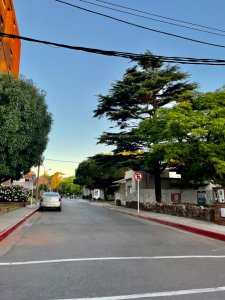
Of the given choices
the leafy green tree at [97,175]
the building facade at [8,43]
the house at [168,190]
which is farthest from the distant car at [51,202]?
the leafy green tree at [97,175]

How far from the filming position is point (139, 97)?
32.3 meters

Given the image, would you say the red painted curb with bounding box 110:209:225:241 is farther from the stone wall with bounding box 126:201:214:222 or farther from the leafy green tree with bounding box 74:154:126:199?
the leafy green tree with bounding box 74:154:126:199

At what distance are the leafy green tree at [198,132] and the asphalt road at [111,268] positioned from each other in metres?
8.26

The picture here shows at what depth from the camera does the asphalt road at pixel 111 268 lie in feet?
18.7

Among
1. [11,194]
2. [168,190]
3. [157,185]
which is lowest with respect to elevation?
[11,194]

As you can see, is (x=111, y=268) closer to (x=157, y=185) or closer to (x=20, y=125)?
(x=20, y=125)

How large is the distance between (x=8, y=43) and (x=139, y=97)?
19.8 m

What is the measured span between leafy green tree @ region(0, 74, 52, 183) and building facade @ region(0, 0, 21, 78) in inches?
370

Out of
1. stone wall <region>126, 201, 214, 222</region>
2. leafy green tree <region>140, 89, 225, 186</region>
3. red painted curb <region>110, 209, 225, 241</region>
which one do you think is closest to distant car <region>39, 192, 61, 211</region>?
stone wall <region>126, 201, 214, 222</region>

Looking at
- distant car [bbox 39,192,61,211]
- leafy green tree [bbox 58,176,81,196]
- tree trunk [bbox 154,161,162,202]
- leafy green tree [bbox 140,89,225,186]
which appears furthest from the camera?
leafy green tree [bbox 58,176,81,196]

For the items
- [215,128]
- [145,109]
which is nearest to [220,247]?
[215,128]

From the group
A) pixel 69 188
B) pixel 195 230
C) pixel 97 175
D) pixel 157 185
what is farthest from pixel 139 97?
pixel 69 188

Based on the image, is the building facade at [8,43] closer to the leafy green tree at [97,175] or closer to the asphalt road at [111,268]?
the leafy green tree at [97,175]

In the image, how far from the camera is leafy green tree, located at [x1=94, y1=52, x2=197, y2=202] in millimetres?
32281
